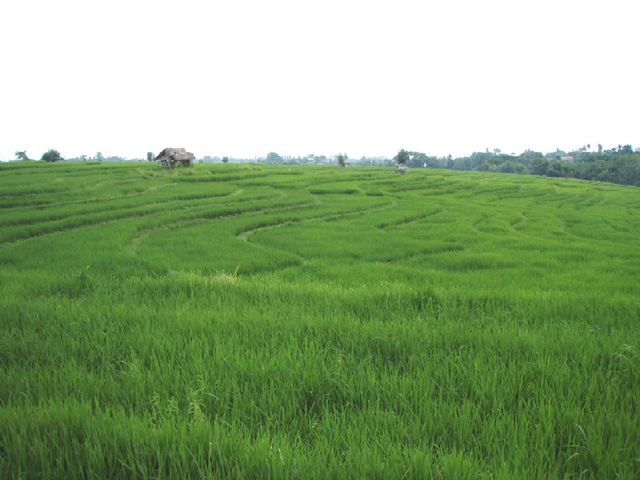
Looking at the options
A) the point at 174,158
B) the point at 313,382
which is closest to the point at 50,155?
the point at 174,158

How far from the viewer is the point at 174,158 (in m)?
31.0

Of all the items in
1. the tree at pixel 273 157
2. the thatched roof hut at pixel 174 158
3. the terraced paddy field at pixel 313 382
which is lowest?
the terraced paddy field at pixel 313 382

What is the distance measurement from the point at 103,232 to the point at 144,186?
1056cm

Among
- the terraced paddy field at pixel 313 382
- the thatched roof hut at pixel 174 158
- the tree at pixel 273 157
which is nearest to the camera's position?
the terraced paddy field at pixel 313 382

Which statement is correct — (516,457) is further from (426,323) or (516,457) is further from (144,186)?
(144,186)

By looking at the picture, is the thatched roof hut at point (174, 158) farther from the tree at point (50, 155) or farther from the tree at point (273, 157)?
the tree at point (273, 157)

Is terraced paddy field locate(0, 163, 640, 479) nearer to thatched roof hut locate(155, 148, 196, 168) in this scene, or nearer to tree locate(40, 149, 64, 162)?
thatched roof hut locate(155, 148, 196, 168)

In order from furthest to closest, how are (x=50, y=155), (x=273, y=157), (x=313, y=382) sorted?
(x=273, y=157)
(x=50, y=155)
(x=313, y=382)

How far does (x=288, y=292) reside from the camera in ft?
13.8

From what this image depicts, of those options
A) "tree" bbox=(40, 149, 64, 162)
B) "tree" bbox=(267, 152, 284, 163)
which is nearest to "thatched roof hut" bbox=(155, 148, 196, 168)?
"tree" bbox=(40, 149, 64, 162)

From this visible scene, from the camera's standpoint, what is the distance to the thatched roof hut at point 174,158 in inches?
1213

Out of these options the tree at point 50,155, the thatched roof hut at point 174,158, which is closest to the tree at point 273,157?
the tree at point 50,155

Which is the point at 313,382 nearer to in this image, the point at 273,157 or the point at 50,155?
the point at 50,155

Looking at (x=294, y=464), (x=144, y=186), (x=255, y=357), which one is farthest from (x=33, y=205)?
(x=294, y=464)
